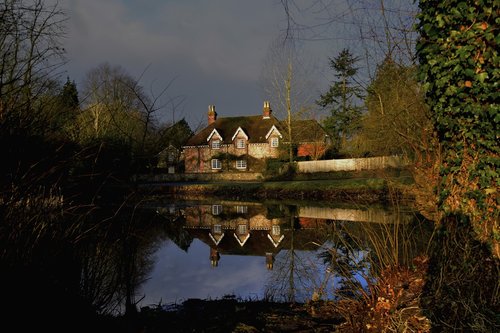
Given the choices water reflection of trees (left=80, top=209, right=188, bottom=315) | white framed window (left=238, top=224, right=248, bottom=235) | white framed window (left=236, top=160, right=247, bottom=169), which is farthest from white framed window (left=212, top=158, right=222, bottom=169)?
water reflection of trees (left=80, top=209, right=188, bottom=315)

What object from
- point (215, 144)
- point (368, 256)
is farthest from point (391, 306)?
point (215, 144)

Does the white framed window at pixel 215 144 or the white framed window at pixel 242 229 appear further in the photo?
the white framed window at pixel 215 144

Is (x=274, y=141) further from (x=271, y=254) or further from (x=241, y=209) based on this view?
(x=271, y=254)

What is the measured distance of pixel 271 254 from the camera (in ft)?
35.5

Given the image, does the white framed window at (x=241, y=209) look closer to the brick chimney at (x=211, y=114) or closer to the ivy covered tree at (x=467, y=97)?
the ivy covered tree at (x=467, y=97)

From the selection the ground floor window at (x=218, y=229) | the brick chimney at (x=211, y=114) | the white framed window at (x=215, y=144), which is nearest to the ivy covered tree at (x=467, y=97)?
the ground floor window at (x=218, y=229)

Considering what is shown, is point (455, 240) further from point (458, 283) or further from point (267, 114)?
point (267, 114)

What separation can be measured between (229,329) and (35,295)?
2.18 meters

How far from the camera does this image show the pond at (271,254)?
19.0ft

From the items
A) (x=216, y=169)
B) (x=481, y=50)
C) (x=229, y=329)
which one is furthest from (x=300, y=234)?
(x=216, y=169)

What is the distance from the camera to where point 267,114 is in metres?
50.0

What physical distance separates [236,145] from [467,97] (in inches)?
1740

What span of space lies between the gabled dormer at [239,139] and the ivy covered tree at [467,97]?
43.4 m

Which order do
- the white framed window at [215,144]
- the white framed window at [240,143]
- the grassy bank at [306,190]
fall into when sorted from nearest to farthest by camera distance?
the grassy bank at [306,190], the white framed window at [240,143], the white framed window at [215,144]
